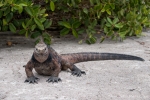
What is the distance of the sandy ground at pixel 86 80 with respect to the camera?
344 cm

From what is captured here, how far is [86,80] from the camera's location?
4.00 metres

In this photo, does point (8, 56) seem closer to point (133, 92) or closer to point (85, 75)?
point (85, 75)

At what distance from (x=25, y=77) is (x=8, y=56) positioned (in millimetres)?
1182

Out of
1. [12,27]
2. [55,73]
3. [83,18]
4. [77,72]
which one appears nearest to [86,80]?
[77,72]

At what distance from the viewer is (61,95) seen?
11.3 feet

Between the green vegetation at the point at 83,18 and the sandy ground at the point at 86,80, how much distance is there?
0.37 m

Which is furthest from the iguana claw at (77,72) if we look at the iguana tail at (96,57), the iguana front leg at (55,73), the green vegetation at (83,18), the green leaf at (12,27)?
the green leaf at (12,27)

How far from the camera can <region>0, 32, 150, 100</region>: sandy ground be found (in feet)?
11.3

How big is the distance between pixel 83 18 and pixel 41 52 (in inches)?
99.1

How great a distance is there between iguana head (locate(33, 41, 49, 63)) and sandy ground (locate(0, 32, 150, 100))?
0.25 metres

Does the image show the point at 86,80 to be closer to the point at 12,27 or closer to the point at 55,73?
the point at 55,73

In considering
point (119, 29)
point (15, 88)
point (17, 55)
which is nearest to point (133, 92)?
point (15, 88)

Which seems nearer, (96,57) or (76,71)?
(76,71)

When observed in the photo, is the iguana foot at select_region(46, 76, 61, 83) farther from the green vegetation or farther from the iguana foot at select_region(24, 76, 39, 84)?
the green vegetation
